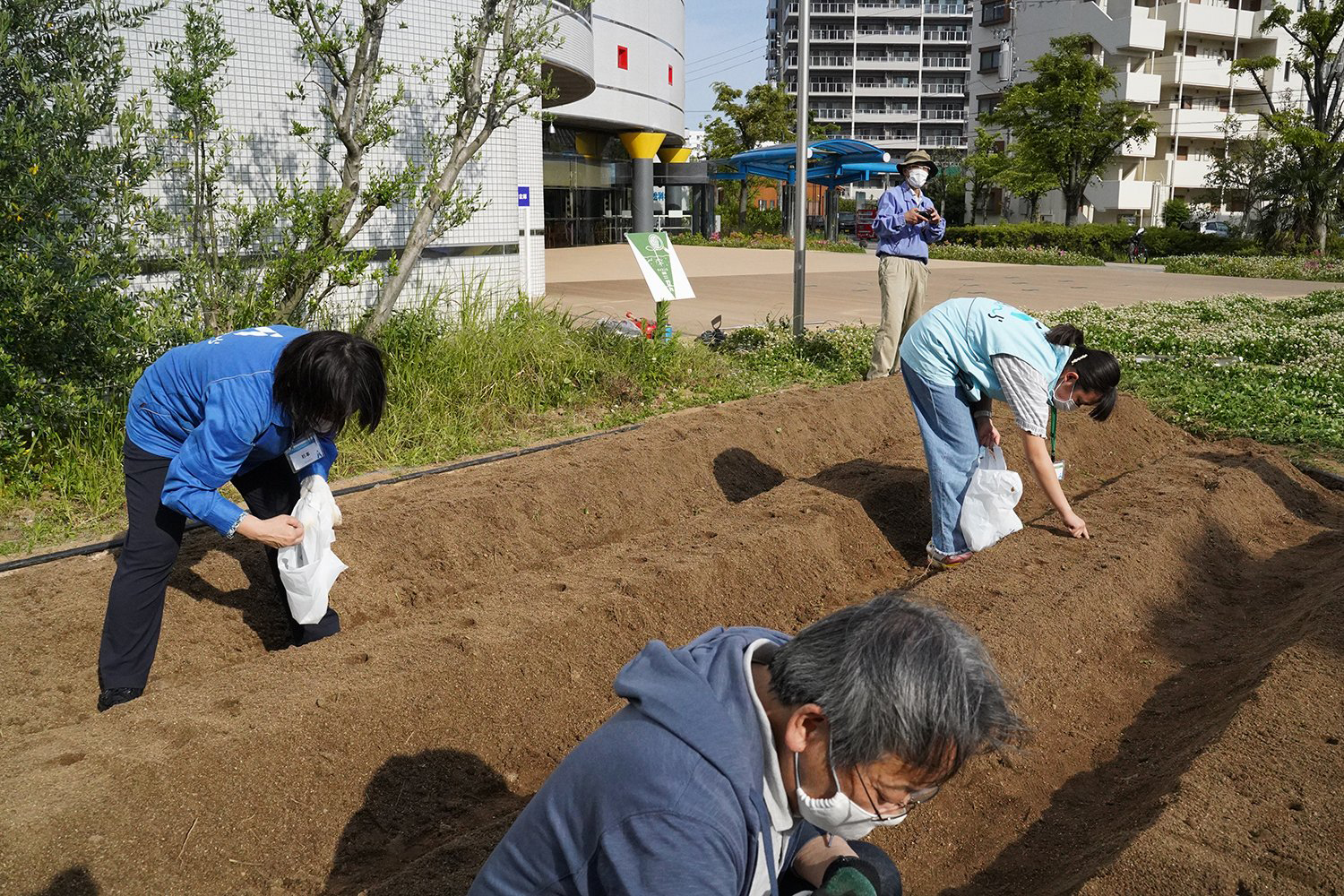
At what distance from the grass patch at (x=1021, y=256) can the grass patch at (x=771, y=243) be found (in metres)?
3.56

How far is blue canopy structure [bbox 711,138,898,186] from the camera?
24.8 metres

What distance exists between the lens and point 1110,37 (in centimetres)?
4300

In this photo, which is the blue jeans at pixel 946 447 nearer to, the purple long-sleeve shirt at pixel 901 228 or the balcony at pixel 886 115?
the purple long-sleeve shirt at pixel 901 228

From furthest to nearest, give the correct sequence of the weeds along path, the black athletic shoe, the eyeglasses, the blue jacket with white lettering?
the black athletic shoe, the blue jacket with white lettering, the weeds along path, the eyeglasses

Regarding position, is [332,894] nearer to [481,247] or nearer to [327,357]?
[327,357]

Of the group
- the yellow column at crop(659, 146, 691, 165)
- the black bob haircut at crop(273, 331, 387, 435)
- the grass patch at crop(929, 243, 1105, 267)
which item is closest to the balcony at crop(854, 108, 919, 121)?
the yellow column at crop(659, 146, 691, 165)

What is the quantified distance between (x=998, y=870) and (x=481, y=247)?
737cm

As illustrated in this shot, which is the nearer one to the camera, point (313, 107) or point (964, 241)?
point (313, 107)

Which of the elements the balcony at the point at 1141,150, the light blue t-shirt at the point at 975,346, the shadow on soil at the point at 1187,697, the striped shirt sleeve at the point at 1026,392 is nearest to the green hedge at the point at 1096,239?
the balcony at the point at 1141,150

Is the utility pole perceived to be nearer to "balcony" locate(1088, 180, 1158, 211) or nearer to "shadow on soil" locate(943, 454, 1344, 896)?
"shadow on soil" locate(943, 454, 1344, 896)

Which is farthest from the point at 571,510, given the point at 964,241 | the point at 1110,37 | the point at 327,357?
A: the point at 1110,37

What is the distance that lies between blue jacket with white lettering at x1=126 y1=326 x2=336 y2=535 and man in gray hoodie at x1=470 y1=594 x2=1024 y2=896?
222 cm

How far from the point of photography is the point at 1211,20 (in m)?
42.8

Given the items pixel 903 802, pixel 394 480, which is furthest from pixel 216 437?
pixel 394 480
